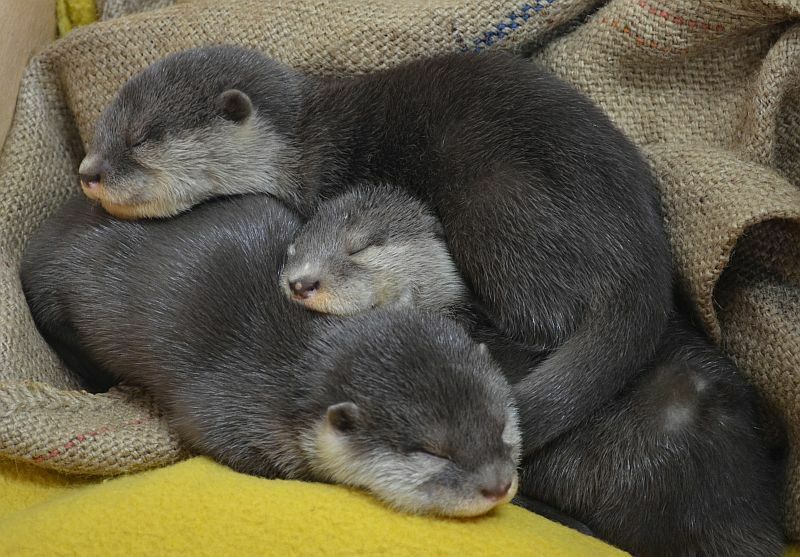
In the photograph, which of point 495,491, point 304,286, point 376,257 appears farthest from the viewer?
point 376,257

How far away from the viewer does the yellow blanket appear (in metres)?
1.41

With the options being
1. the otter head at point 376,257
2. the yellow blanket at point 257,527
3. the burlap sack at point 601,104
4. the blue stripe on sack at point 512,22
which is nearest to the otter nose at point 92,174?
the burlap sack at point 601,104

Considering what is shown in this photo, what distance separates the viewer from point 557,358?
1.61 metres

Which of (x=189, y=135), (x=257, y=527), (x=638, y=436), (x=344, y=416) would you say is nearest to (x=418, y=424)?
(x=344, y=416)

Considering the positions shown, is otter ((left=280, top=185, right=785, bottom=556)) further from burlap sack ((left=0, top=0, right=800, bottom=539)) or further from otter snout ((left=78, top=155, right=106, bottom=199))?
otter snout ((left=78, top=155, right=106, bottom=199))

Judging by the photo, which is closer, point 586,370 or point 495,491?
point 495,491

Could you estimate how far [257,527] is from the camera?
4.70 ft

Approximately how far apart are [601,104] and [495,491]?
40.8 inches

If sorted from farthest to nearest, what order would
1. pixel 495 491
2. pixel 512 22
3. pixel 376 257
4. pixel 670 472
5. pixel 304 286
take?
pixel 512 22, pixel 376 257, pixel 304 286, pixel 670 472, pixel 495 491

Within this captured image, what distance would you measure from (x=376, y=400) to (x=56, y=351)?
905 mm

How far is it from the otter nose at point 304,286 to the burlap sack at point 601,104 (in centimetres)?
42

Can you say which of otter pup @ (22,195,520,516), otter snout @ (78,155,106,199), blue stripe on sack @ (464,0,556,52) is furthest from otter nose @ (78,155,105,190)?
blue stripe on sack @ (464,0,556,52)

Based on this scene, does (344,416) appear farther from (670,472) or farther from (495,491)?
(670,472)

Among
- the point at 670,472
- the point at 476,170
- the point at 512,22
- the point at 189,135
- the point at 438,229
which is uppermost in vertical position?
the point at 512,22
